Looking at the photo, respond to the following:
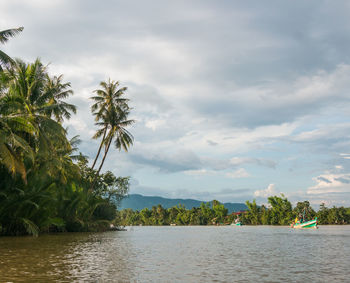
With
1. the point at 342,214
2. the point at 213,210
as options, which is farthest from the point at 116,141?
the point at 213,210

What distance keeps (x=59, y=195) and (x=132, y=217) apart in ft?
432

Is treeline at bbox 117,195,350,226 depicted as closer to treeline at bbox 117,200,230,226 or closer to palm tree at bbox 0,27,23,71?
treeline at bbox 117,200,230,226

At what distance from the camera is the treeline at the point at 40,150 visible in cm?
2031

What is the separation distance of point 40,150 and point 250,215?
105m

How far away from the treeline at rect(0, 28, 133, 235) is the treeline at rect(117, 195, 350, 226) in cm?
3594

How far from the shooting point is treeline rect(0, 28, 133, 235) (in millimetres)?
20312

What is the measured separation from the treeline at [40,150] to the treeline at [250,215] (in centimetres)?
3594

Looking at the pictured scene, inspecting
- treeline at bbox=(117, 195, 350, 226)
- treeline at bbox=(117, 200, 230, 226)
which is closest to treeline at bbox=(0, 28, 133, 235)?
treeline at bbox=(117, 195, 350, 226)

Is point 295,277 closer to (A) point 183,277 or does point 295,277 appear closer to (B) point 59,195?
(A) point 183,277

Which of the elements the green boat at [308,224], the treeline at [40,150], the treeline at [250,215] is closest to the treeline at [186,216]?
the treeline at [250,215]

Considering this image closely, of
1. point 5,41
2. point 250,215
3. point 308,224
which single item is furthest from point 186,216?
point 5,41

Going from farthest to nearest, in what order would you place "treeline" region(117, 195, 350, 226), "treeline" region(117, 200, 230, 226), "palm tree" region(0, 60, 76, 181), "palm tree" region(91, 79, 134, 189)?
1. "treeline" region(117, 200, 230, 226)
2. "treeline" region(117, 195, 350, 226)
3. "palm tree" region(91, 79, 134, 189)
4. "palm tree" region(0, 60, 76, 181)

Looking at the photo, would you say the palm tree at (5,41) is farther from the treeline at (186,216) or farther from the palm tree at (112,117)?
the treeline at (186,216)

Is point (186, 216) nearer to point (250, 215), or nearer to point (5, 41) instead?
point (250, 215)
